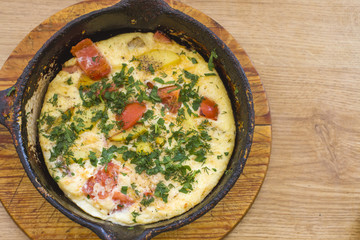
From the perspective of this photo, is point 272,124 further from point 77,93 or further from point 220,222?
point 77,93

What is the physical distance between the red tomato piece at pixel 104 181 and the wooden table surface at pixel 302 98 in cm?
119

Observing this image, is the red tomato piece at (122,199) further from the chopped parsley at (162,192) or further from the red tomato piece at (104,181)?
the chopped parsley at (162,192)

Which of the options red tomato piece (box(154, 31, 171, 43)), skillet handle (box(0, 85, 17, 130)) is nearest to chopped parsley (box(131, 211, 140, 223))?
skillet handle (box(0, 85, 17, 130))

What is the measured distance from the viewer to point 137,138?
281 centimetres

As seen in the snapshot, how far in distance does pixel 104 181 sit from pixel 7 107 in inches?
34.2

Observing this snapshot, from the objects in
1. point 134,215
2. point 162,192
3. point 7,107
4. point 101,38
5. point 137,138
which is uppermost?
point 101,38

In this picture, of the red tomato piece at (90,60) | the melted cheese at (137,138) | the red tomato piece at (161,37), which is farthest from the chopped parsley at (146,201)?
the red tomato piece at (161,37)

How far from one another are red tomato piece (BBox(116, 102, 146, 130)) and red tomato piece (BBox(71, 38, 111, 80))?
35 centimetres

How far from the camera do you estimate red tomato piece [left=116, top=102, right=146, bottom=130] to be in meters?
2.79

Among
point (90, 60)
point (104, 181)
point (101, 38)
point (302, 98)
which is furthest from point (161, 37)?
point (302, 98)

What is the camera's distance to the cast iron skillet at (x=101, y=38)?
93.0 inches

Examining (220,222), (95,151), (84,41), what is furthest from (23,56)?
(220,222)

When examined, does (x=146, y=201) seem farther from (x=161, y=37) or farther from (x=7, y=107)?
(x=161, y=37)

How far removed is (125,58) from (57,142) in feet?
2.85
